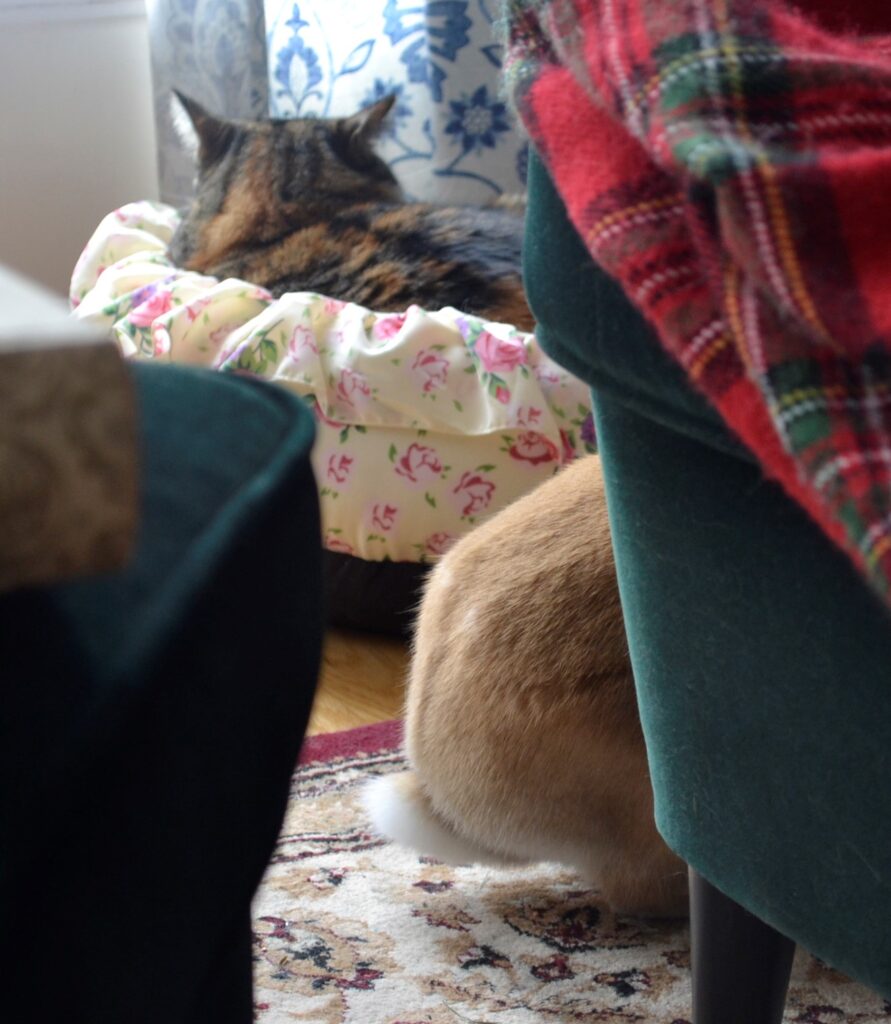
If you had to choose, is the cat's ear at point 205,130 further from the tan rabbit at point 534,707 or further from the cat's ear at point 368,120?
the tan rabbit at point 534,707

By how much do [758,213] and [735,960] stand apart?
54 cm

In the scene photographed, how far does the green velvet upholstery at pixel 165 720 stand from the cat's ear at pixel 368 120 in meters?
1.72

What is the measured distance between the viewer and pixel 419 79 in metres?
2.08

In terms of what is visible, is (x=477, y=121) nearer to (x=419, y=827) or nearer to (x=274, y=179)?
(x=274, y=179)

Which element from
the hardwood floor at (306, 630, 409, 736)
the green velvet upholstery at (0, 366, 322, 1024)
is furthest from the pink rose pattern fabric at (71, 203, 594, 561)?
the green velvet upholstery at (0, 366, 322, 1024)

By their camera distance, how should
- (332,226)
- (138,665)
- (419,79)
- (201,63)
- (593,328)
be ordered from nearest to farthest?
(138,665) → (593,328) → (332,226) → (419,79) → (201,63)

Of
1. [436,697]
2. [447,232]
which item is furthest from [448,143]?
[436,697]

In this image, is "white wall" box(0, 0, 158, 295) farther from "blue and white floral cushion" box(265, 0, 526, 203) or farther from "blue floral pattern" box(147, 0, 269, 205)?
"blue and white floral cushion" box(265, 0, 526, 203)

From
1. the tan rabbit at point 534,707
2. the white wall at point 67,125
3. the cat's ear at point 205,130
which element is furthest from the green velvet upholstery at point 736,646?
the white wall at point 67,125

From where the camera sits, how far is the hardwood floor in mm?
1586

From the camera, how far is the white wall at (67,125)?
255 cm

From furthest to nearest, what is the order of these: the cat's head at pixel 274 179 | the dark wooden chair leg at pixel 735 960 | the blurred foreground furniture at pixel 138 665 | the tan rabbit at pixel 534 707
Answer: the cat's head at pixel 274 179, the tan rabbit at pixel 534 707, the dark wooden chair leg at pixel 735 960, the blurred foreground furniture at pixel 138 665

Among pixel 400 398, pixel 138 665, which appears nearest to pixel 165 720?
pixel 138 665

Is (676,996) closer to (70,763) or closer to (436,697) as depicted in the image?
(436,697)
